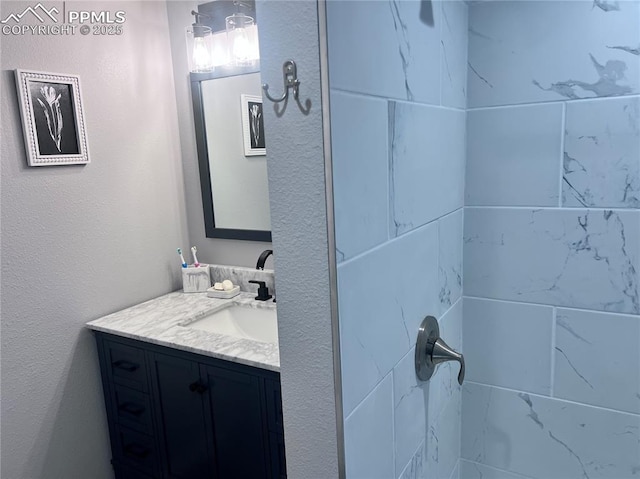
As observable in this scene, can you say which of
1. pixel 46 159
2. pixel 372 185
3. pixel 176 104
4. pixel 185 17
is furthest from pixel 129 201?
pixel 372 185

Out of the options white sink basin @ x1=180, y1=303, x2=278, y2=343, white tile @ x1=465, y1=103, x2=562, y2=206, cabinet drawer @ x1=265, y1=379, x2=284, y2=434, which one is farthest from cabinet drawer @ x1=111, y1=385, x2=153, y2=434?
white tile @ x1=465, y1=103, x2=562, y2=206

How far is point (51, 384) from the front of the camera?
1.64m

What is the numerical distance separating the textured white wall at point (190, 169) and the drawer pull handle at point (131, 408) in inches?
25.5

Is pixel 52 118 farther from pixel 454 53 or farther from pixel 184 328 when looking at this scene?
pixel 454 53

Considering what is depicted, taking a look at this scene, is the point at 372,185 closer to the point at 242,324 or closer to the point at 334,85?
the point at 334,85

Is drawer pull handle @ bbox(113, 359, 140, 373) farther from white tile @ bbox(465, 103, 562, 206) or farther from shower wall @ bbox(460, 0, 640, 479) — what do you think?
white tile @ bbox(465, 103, 562, 206)

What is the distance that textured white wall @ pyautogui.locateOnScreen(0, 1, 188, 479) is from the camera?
151cm

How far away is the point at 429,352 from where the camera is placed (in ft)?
2.84

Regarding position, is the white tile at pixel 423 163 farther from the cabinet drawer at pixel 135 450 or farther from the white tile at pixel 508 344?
the cabinet drawer at pixel 135 450

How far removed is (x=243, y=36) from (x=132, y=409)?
1446mm

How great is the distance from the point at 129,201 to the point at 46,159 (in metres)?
0.35

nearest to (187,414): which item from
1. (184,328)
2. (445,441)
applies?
(184,328)

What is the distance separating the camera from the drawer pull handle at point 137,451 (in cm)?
176

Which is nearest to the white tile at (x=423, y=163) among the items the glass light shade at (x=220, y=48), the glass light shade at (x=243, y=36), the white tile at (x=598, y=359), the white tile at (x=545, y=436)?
the white tile at (x=598, y=359)
